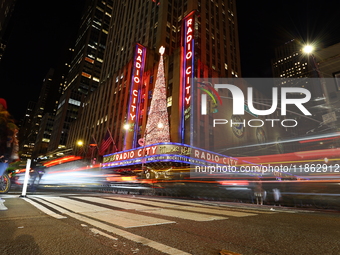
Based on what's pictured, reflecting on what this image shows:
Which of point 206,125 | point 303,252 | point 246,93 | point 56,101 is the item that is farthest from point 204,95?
point 56,101

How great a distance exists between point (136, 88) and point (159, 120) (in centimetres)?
1167

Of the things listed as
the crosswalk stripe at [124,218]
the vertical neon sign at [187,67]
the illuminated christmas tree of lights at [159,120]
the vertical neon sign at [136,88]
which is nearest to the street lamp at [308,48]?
the crosswalk stripe at [124,218]

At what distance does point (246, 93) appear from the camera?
4856 centimetres

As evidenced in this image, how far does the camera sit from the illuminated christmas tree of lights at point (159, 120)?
2840 cm

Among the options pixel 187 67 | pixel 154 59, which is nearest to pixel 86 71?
pixel 154 59

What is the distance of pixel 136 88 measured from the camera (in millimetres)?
37750

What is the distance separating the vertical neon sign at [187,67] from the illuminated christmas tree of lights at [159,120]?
2.64 metres

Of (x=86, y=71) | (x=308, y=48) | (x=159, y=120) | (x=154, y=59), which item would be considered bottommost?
(x=159, y=120)

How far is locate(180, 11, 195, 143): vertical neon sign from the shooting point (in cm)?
2888

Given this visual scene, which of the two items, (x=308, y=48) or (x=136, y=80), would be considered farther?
(x=136, y=80)

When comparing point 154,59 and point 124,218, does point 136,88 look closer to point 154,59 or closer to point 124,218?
point 154,59

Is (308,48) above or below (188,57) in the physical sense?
below

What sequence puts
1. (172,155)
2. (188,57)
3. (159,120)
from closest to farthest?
(172,155)
(159,120)
(188,57)

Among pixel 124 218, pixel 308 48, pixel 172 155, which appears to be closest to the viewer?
pixel 124 218
